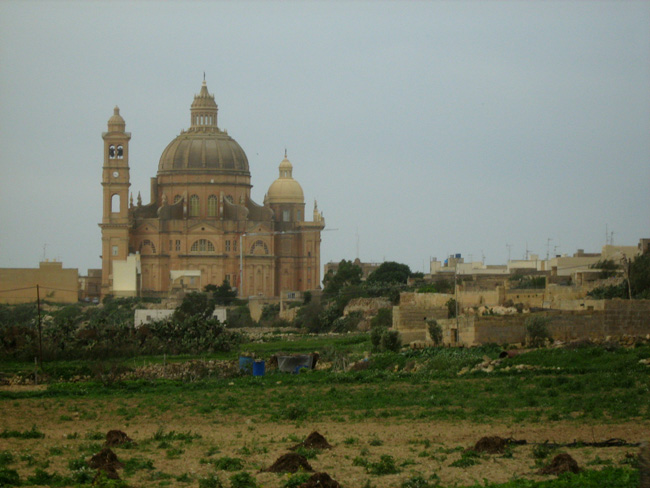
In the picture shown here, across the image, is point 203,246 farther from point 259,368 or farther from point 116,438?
point 116,438

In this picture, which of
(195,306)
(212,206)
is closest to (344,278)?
(195,306)

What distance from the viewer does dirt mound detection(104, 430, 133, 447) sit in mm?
20422

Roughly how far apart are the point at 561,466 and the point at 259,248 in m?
87.7

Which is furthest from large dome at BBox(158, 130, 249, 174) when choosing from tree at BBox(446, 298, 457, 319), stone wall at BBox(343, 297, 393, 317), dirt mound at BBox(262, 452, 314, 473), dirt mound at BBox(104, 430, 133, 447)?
dirt mound at BBox(262, 452, 314, 473)

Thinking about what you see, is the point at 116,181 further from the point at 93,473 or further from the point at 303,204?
the point at 93,473

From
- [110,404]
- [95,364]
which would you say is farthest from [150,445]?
[95,364]

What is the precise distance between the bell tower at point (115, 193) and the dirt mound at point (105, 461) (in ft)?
265

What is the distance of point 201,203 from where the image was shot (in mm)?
106812

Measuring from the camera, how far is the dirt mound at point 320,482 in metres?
15.9

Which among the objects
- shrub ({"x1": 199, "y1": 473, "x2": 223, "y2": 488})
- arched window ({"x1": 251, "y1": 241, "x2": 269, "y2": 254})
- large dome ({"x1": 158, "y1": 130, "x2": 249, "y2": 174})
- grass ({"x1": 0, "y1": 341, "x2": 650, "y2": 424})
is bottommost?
shrub ({"x1": 199, "y1": 473, "x2": 223, "y2": 488})

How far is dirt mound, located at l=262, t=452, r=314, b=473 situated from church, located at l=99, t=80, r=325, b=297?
3074 inches

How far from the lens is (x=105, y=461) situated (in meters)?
18.1

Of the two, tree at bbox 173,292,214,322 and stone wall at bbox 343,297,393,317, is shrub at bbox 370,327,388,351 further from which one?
stone wall at bbox 343,297,393,317

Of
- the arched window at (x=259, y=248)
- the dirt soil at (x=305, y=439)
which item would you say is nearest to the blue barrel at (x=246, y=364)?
the dirt soil at (x=305, y=439)
